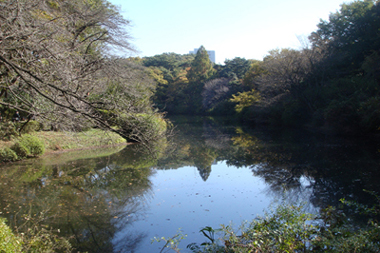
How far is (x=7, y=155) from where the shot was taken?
1041cm

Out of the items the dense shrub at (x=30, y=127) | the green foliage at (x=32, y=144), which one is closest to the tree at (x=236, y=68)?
the dense shrub at (x=30, y=127)

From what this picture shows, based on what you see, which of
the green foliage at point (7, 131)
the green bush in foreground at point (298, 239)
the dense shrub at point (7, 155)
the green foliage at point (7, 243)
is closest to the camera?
the green bush in foreground at point (298, 239)

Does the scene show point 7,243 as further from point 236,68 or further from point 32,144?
point 236,68

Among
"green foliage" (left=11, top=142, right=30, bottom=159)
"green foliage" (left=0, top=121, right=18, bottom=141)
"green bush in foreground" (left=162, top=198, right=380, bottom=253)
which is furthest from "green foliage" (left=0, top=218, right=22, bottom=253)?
"green foliage" (left=0, top=121, right=18, bottom=141)

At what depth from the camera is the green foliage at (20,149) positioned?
10961 mm

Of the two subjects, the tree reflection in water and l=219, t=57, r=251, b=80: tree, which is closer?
the tree reflection in water

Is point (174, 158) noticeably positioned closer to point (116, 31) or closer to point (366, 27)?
point (116, 31)

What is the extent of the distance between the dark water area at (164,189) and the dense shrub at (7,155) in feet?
1.41

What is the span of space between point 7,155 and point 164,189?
21.8ft

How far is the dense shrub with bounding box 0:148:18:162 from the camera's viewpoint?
10320 millimetres

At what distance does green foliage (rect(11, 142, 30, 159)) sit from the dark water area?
0.53m

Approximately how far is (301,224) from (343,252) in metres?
0.67

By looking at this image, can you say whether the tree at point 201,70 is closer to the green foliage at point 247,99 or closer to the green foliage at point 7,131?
the green foliage at point 247,99

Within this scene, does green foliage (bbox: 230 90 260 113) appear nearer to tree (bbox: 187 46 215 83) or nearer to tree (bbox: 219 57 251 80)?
tree (bbox: 219 57 251 80)
